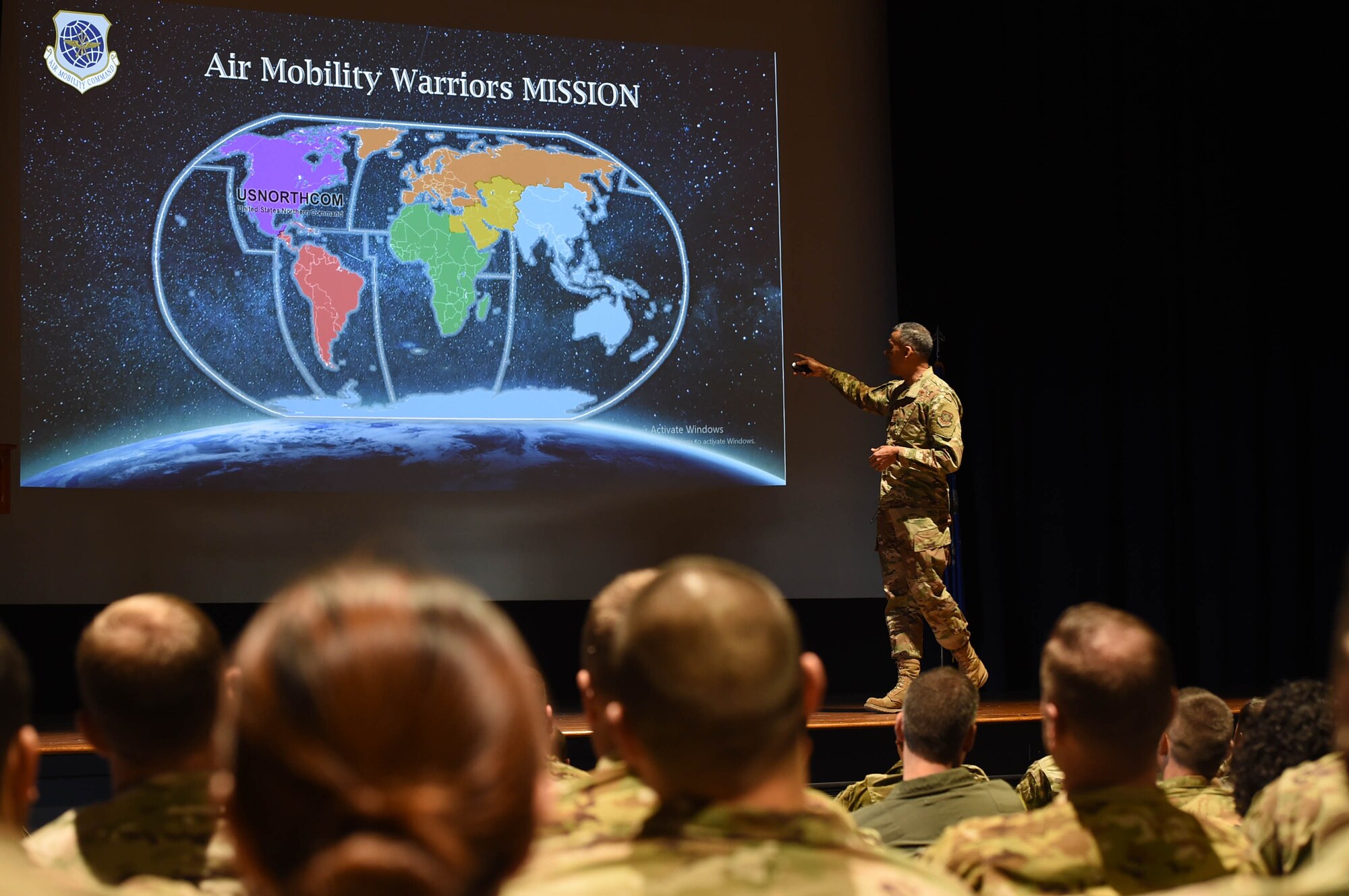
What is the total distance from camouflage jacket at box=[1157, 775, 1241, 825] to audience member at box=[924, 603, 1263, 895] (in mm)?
538

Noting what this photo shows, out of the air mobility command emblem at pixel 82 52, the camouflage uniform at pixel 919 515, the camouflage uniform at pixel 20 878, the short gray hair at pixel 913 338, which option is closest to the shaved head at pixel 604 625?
the camouflage uniform at pixel 20 878

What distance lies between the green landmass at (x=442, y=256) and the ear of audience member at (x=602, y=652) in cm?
367

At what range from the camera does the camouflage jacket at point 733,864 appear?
0.85 metres

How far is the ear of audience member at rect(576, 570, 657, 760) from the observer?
1.53m

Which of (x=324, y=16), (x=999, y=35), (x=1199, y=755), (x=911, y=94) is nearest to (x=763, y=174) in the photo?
(x=911, y=94)

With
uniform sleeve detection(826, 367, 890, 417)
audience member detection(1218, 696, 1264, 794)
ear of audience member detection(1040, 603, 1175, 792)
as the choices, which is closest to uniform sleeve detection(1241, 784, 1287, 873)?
ear of audience member detection(1040, 603, 1175, 792)

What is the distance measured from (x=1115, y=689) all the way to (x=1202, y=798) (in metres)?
0.72

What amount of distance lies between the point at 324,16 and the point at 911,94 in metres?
2.65

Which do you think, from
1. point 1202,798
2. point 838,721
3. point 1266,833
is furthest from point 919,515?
point 1266,833

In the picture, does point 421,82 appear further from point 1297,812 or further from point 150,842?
point 1297,812

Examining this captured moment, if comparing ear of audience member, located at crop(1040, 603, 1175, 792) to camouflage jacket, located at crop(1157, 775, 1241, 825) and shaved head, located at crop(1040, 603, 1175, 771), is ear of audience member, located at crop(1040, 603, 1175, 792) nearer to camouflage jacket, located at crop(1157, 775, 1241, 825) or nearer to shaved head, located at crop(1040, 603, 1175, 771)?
shaved head, located at crop(1040, 603, 1175, 771)

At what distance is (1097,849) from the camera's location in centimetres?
137

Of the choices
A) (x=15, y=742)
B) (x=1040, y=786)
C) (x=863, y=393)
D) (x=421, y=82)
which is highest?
(x=421, y=82)

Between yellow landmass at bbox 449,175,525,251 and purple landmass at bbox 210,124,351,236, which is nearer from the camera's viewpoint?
purple landmass at bbox 210,124,351,236
